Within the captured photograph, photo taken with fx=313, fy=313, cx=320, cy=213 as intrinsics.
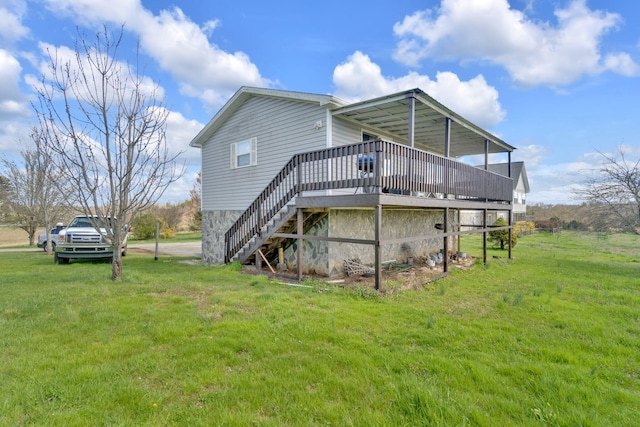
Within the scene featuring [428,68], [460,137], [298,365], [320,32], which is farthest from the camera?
[428,68]

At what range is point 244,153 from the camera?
39.7ft

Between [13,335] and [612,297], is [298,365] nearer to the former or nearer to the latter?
[13,335]

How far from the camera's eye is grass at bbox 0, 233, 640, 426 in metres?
2.63

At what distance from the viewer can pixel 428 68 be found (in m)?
15.3

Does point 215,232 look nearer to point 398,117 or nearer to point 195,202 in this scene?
point 398,117

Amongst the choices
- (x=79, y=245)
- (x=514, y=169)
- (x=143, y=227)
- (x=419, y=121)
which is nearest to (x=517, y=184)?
(x=514, y=169)

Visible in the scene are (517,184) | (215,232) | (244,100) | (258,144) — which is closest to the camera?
(258,144)

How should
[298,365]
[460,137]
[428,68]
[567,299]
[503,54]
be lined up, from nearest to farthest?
[298,365], [567,299], [503,54], [460,137], [428,68]

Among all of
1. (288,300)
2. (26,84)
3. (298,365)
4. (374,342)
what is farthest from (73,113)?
(374,342)

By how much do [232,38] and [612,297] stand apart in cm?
→ 1514

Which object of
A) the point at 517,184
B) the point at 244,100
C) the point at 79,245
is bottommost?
the point at 79,245

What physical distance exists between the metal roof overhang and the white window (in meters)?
3.80

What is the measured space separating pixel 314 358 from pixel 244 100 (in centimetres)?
1071

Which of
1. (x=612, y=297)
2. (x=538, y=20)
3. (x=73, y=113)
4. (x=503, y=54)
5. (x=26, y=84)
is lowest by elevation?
(x=612, y=297)
